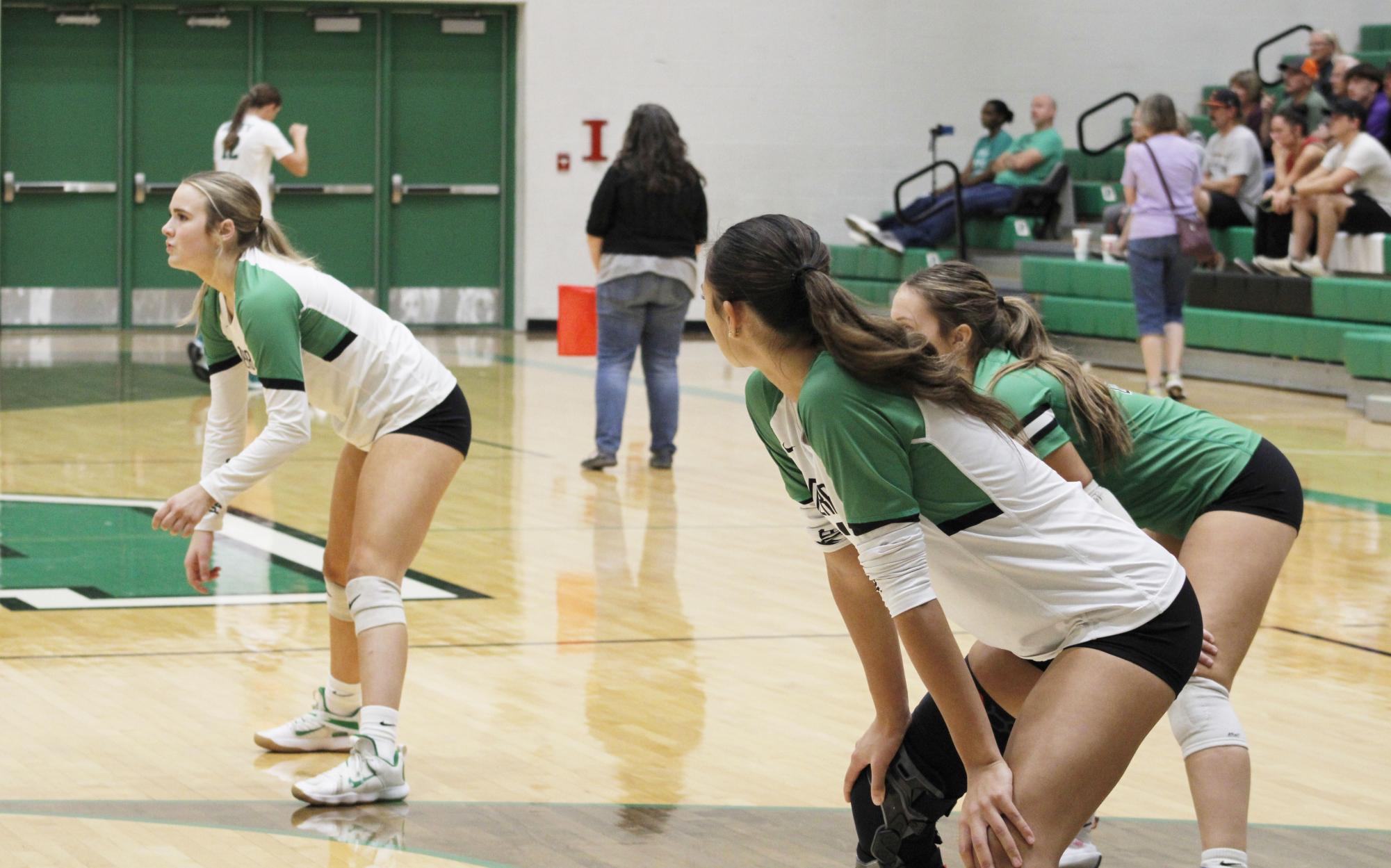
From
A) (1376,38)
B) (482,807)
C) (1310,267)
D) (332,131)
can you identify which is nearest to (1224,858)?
(482,807)

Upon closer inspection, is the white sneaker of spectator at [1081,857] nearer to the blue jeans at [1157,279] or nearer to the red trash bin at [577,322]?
the red trash bin at [577,322]

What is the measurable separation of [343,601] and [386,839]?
0.72 m

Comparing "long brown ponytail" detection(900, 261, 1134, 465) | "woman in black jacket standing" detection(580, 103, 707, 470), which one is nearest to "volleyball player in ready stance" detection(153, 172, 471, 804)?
"long brown ponytail" detection(900, 261, 1134, 465)

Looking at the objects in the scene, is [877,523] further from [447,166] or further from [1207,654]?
[447,166]

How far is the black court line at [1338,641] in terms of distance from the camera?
5414 mm

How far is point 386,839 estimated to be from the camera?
3619 millimetres

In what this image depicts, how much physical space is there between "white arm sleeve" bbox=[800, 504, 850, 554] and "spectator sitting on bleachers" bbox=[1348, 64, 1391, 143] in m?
11.4

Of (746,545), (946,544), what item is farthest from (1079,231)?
(946,544)

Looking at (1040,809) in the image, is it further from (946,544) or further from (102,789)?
(102,789)

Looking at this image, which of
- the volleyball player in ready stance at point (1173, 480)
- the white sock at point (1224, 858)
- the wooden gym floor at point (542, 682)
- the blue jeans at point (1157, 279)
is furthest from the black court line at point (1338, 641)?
the blue jeans at point (1157, 279)

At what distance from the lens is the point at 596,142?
16.6 metres

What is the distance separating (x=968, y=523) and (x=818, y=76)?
48.8 ft

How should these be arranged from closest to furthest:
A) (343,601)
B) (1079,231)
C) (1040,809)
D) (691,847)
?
(1040,809)
(691,847)
(343,601)
(1079,231)

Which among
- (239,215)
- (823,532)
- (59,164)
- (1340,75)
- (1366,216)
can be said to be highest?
(1340,75)
